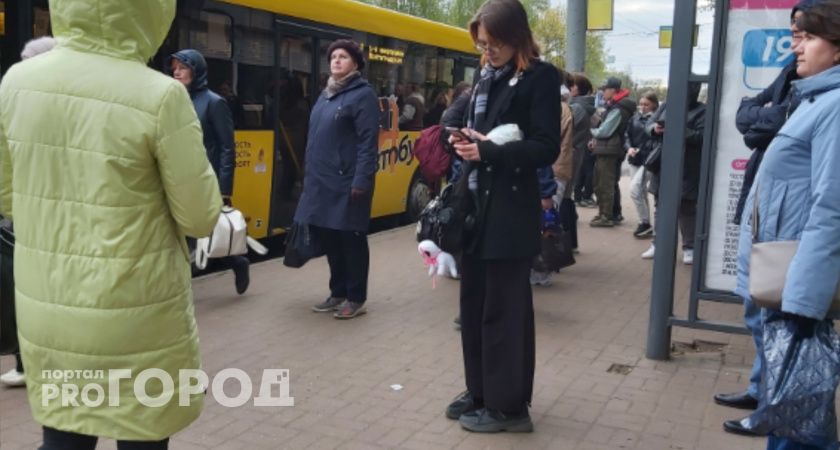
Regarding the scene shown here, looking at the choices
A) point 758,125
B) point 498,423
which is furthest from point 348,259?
point 758,125

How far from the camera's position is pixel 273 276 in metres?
7.64

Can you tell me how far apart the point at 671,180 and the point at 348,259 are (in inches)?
91.2

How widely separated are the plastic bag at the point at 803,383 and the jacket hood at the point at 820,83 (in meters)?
0.80

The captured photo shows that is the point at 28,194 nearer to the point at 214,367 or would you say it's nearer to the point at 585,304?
the point at 214,367

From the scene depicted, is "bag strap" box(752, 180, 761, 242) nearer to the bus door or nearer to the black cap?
the bus door

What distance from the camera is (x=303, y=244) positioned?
6359 mm

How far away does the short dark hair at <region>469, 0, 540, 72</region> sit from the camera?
3818 millimetres

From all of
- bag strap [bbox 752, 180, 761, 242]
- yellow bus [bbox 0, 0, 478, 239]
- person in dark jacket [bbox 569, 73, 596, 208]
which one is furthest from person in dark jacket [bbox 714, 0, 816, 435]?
yellow bus [bbox 0, 0, 478, 239]

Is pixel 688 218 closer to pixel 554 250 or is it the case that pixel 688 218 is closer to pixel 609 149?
pixel 554 250

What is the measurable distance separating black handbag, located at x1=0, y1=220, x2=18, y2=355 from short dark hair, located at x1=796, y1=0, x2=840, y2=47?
3316 mm

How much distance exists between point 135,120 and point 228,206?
14.2ft

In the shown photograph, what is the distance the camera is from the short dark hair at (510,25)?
382cm

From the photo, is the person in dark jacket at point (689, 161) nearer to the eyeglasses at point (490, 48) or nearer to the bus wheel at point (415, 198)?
the bus wheel at point (415, 198)

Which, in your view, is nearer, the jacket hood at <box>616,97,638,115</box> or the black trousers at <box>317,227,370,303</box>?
the black trousers at <box>317,227,370,303</box>
